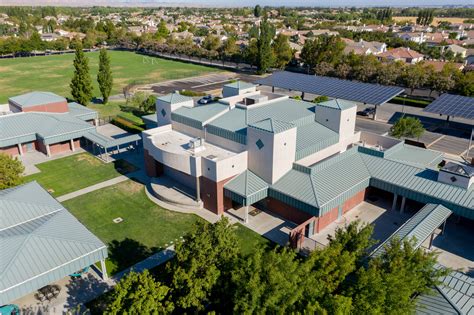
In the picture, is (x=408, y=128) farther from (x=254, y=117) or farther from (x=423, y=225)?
(x=423, y=225)

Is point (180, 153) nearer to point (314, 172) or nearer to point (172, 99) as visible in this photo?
point (172, 99)

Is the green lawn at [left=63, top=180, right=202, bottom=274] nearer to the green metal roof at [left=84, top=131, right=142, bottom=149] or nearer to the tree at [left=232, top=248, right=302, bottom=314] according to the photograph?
the green metal roof at [left=84, top=131, right=142, bottom=149]

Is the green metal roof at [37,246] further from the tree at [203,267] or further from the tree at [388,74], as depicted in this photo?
the tree at [388,74]

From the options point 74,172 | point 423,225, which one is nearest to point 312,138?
point 423,225

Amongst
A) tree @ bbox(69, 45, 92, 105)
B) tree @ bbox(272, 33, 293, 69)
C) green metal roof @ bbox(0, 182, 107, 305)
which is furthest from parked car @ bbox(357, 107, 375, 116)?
green metal roof @ bbox(0, 182, 107, 305)

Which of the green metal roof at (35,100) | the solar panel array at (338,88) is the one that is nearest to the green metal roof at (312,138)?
the solar panel array at (338,88)

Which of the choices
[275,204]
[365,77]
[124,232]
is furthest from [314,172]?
[365,77]
